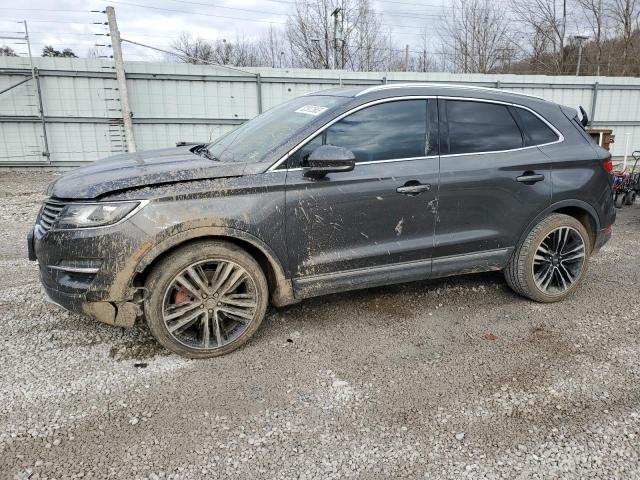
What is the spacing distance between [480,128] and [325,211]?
1484 mm

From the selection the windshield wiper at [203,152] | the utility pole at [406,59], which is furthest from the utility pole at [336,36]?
the windshield wiper at [203,152]

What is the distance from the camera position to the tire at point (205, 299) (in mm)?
3031

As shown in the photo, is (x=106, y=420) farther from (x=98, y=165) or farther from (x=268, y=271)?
(x=98, y=165)

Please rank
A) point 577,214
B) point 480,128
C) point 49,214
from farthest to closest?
point 577,214, point 480,128, point 49,214

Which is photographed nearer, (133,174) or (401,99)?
(133,174)

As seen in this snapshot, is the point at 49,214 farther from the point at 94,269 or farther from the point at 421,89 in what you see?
the point at 421,89

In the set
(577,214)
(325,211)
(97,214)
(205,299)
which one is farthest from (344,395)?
(577,214)

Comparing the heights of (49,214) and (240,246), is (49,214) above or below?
above

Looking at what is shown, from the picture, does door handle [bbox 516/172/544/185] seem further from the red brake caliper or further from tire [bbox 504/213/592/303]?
the red brake caliper

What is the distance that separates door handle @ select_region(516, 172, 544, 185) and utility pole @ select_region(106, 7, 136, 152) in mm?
10871

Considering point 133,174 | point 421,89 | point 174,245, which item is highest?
point 421,89

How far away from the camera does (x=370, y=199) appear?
337 centimetres

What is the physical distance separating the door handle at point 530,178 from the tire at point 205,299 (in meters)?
2.17

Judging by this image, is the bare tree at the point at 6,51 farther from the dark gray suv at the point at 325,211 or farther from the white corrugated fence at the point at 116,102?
the dark gray suv at the point at 325,211
